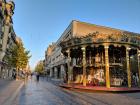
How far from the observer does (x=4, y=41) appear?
50969mm

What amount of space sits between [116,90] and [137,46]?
28.6ft

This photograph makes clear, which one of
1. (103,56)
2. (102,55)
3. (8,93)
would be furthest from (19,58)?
(8,93)

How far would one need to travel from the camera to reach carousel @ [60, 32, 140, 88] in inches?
914

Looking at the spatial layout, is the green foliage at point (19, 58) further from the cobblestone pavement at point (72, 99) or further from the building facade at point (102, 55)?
the cobblestone pavement at point (72, 99)

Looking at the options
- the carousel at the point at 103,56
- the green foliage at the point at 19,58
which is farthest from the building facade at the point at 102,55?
the green foliage at the point at 19,58

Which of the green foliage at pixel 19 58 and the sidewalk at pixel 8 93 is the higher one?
the green foliage at pixel 19 58

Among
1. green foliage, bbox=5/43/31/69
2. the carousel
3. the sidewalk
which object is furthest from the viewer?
green foliage, bbox=5/43/31/69

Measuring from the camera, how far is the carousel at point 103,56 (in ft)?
76.1

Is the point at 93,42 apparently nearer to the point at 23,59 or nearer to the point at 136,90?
the point at 136,90

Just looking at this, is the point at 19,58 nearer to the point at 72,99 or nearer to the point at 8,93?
the point at 8,93

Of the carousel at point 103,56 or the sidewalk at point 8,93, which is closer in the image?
the sidewalk at point 8,93

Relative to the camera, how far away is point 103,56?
2783cm

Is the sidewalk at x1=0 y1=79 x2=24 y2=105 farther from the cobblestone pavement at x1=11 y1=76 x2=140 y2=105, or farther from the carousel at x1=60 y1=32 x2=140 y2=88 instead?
the carousel at x1=60 y1=32 x2=140 y2=88

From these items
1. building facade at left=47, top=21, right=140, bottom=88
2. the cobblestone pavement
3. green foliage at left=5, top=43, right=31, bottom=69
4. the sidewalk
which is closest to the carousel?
building facade at left=47, top=21, right=140, bottom=88
